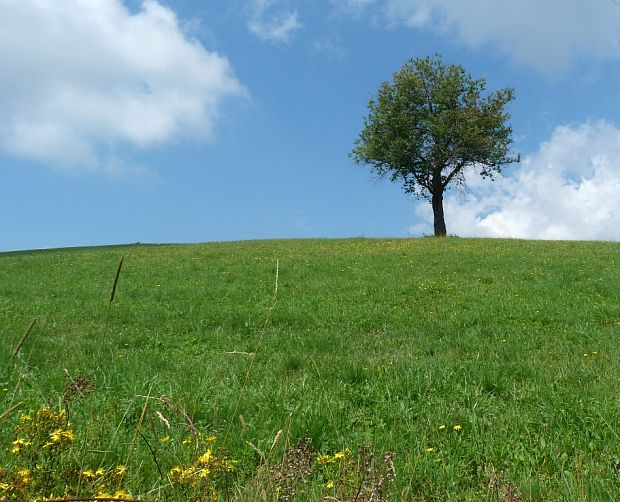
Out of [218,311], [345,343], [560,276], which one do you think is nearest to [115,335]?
[218,311]

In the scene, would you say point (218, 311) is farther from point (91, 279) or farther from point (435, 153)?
point (435, 153)

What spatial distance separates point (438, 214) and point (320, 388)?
4149 centimetres

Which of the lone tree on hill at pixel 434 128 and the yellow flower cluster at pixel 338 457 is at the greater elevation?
the lone tree on hill at pixel 434 128

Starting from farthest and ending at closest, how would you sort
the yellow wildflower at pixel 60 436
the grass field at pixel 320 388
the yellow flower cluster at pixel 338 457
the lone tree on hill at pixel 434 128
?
1. the lone tree on hill at pixel 434 128
2. the yellow flower cluster at pixel 338 457
3. the grass field at pixel 320 388
4. the yellow wildflower at pixel 60 436

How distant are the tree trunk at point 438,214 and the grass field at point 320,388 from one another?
2804 centimetres

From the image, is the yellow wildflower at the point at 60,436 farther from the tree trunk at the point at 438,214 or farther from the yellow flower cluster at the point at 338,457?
the tree trunk at the point at 438,214

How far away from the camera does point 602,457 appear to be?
4.23 metres

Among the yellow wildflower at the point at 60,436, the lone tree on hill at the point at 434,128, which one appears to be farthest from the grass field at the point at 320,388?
the lone tree on hill at the point at 434,128

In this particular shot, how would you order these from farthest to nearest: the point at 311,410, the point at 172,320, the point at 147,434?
the point at 172,320, the point at 311,410, the point at 147,434

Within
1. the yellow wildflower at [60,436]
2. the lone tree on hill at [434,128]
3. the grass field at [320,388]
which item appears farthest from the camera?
the lone tree on hill at [434,128]

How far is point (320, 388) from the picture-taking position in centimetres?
620

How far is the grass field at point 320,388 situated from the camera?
3.11 m

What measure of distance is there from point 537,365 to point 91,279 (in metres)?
17.6

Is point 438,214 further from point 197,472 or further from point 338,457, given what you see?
point 197,472
